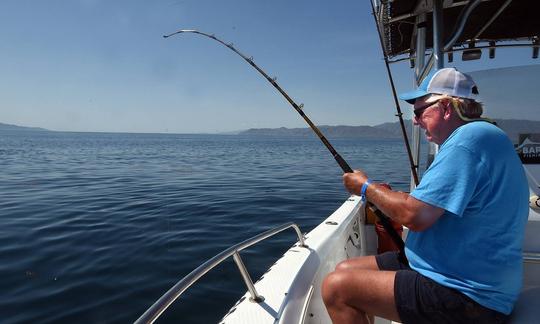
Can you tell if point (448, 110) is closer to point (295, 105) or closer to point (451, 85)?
point (451, 85)

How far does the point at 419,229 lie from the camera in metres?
1.57

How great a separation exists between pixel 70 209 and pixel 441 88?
9663mm

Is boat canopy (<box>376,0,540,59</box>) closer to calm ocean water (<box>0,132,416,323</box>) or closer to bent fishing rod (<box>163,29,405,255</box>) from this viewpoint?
bent fishing rod (<box>163,29,405,255</box>)

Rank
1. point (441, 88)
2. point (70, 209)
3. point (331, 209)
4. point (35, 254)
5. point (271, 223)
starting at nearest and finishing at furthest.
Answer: point (441, 88)
point (35, 254)
point (271, 223)
point (70, 209)
point (331, 209)

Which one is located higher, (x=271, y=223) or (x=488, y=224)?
(x=488, y=224)

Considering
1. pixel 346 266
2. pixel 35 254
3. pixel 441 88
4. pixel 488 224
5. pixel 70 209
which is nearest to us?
pixel 488 224

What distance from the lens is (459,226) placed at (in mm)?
1533

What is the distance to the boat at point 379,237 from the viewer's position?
2.06 m

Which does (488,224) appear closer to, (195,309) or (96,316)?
(195,309)

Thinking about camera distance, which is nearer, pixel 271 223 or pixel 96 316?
pixel 96 316

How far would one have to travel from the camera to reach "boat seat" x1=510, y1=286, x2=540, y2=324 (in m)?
1.61

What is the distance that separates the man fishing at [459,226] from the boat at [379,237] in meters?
0.34

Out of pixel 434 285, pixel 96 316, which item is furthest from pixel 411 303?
pixel 96 316

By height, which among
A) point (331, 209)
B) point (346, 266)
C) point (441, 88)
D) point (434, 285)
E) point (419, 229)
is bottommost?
point (331, 209)
